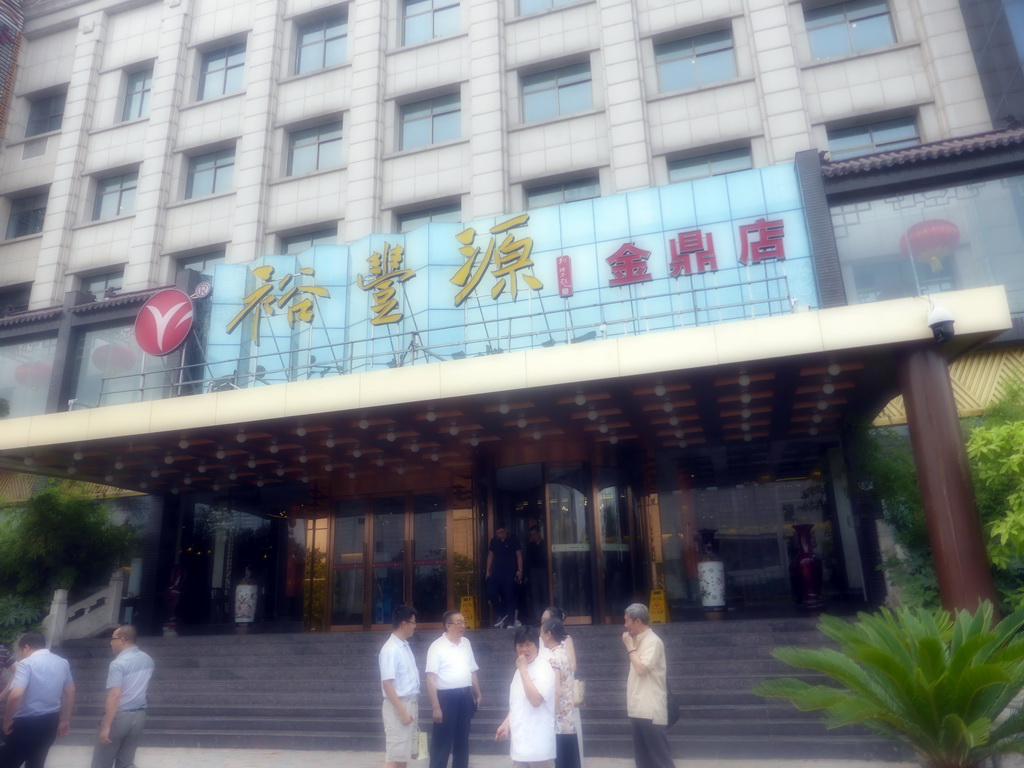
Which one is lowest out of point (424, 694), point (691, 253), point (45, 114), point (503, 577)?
point (424, 694)

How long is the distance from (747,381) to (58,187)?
66.1 feet

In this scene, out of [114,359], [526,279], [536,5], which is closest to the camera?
[526,279]

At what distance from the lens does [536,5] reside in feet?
63.8

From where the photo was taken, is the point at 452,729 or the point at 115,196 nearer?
the point at 452,729

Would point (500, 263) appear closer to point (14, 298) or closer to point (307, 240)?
point (307, 240)

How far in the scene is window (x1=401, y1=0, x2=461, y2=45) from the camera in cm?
2000

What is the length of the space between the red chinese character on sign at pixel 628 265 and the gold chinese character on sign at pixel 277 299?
19.3 ft

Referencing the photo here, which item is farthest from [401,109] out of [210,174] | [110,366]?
[110,366]

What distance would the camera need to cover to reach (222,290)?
1683 cm

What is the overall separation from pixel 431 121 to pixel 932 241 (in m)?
11.7

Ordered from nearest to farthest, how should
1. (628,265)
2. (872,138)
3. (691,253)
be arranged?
(691,253)
(628,265)
(872,138)

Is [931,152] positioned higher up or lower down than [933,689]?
higher up

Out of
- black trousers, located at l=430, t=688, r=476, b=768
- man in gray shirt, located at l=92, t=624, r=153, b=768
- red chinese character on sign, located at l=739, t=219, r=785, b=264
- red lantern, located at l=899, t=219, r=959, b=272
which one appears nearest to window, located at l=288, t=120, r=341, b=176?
red chinese character on sign, located at l=739, t=219, r=785, b=264

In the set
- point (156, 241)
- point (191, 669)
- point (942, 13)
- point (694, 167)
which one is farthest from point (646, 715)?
point (156, 241)
